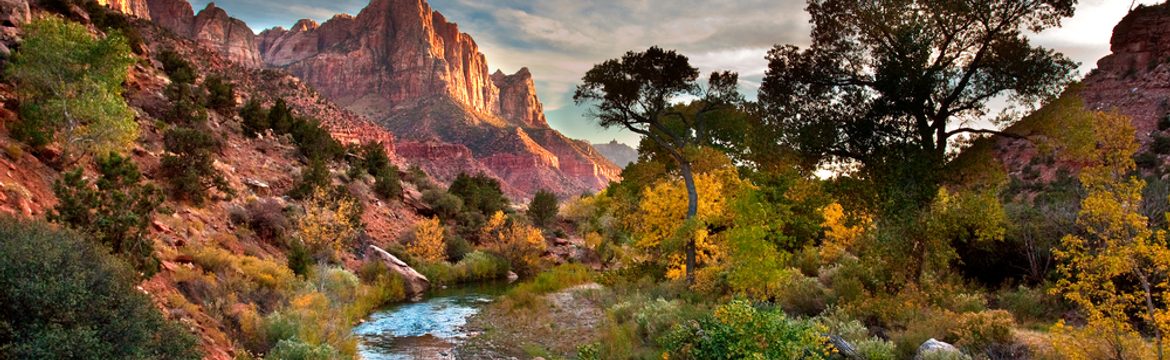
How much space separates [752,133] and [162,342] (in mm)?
13422

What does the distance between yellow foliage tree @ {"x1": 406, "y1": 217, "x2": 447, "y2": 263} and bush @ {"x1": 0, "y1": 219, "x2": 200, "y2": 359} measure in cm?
2459

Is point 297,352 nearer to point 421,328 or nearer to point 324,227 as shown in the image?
point 421,328

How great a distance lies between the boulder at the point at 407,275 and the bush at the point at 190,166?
6.92 m

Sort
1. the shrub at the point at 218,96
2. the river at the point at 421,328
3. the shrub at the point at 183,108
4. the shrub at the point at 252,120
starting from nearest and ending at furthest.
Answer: the river at the point at 421,328, the shrub at the point at 183,108, the shrub at the point at 218,96, the shrub at the point at 252,120

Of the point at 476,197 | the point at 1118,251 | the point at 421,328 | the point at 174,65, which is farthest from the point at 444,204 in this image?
the point at 1118,251

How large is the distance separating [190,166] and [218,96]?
1279 cm

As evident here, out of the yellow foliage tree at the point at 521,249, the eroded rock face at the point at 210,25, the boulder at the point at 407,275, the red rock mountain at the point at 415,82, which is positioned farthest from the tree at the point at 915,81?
the eroded rock face at the point at 210,25

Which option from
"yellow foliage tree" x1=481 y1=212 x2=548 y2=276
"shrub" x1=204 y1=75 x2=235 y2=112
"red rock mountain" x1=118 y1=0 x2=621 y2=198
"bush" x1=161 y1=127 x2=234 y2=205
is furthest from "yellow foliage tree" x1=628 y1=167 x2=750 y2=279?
"red rock mountain" x1=118 y1=0 x2=621 y2=198

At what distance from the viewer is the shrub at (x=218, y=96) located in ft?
106

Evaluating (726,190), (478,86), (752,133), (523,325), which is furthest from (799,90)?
(478,86)

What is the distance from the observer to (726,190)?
18.7 metres

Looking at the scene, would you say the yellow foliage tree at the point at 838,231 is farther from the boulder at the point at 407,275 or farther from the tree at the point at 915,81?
the boulder at the point at 407,275

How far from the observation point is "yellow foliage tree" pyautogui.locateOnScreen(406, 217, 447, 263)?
109 feet

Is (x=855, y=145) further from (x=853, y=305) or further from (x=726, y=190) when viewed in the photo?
(x=726, y=190)
